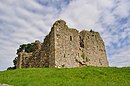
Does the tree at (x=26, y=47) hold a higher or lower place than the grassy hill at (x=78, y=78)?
higher

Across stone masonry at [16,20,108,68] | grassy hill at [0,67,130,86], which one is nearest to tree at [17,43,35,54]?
stone masonry at [16,20,108,68]

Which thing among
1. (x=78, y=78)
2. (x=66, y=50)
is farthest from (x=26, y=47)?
(x=78, y=78)

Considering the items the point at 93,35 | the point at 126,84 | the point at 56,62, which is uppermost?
the point at 93,35

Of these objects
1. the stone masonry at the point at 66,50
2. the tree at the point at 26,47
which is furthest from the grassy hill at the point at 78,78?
the tree at the point at 26,47

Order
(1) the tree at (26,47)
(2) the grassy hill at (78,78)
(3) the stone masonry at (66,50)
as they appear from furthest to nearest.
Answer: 1. (1) the tree at (26,47)
2. (3) the stone masonry at (66,50)
3. (2) the grassy hill at (78,78)

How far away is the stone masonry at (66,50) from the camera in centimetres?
4550

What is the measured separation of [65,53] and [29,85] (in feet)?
81.6

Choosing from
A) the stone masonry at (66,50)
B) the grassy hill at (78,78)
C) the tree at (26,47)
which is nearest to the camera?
the grassy hill at (78,78)

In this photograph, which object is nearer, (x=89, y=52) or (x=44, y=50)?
(x=44, y=50)

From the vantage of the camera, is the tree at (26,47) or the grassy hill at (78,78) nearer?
the grassy hill at (78,78)

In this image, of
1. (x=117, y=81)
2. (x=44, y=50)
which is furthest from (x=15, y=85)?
(x=44, y=50)

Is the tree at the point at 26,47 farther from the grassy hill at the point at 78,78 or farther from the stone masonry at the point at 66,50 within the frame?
the grassy hill at the point at 78,78

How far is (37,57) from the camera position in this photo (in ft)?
164

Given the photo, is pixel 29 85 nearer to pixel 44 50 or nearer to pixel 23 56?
pixel 44 50
